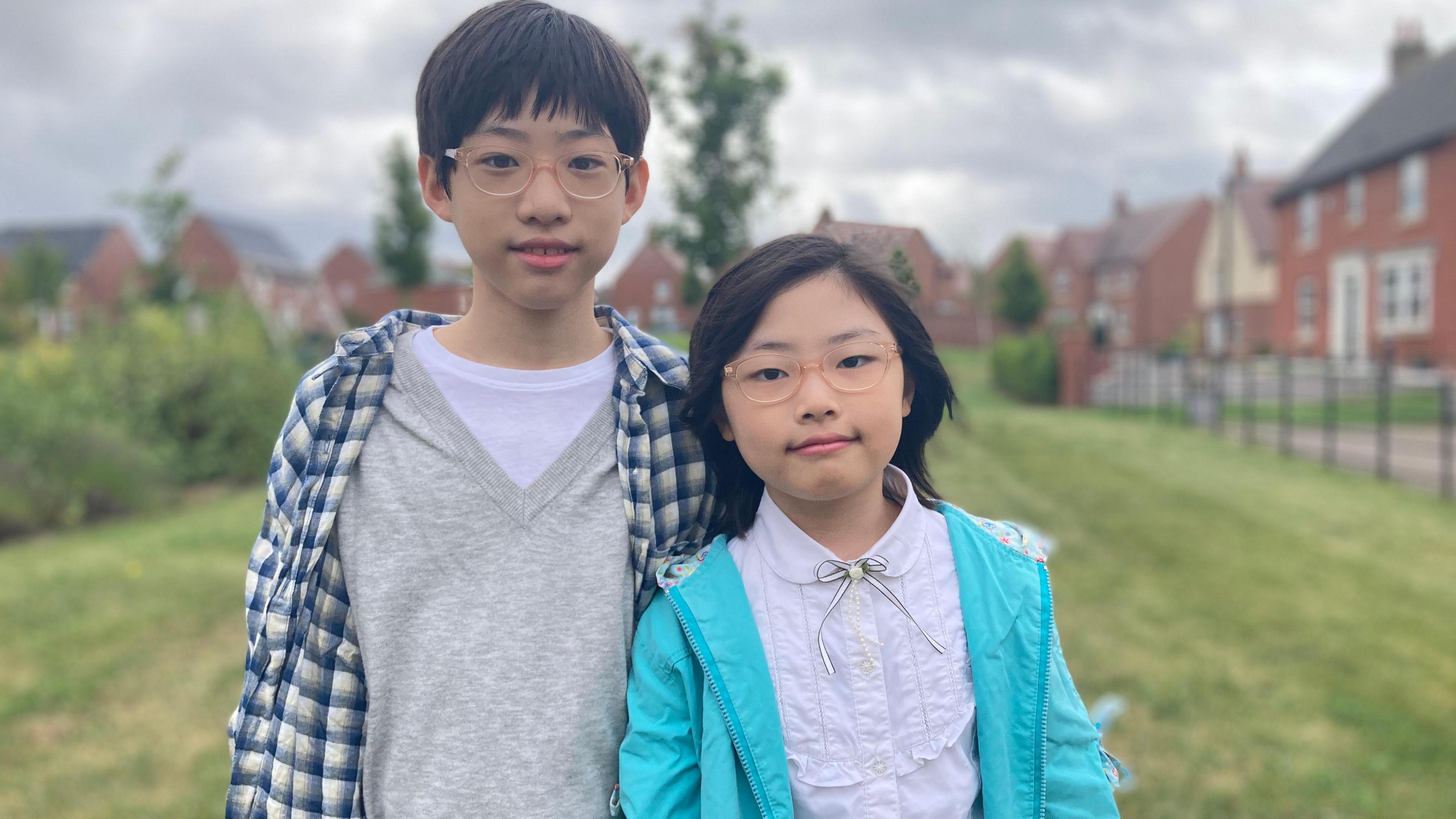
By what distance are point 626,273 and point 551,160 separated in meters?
1.06

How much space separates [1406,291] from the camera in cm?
2412

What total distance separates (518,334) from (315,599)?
0.54 m

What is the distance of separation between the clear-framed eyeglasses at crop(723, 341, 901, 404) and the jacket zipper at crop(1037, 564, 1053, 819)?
0.45m

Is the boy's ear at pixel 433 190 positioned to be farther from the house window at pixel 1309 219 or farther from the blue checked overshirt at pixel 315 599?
the house window at pixel 1309 219

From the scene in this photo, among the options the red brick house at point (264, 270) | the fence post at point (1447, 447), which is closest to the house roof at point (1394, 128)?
the fence post at point (1447, 447)

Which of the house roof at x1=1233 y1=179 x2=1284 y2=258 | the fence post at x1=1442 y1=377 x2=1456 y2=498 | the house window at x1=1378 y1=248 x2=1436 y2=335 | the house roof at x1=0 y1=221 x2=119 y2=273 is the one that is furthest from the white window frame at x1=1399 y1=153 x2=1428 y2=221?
the house roof at x1=0 y1=221 x2=119 y2=273

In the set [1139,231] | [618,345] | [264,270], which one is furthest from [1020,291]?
[264,270]

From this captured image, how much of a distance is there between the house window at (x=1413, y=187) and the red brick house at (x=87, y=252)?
152 ft

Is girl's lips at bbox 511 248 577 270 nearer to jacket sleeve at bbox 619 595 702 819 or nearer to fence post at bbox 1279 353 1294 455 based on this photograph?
jacket sleeve at bbox 619 595 702 819

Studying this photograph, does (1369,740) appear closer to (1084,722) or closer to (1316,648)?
(1316,648)

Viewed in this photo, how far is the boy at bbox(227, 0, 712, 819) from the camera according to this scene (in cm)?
161

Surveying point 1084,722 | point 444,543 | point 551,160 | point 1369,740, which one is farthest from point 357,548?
point 1369,740

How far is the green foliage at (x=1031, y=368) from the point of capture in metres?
22.4

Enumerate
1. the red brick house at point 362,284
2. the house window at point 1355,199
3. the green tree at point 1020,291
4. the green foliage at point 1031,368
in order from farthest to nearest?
the green tree at point 1020,291 < the house window at point 1355,199 < the green foliage at point 1031,368 < the red brick house at point 362,284
